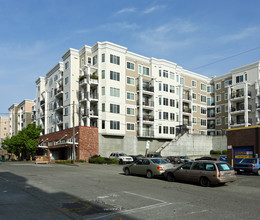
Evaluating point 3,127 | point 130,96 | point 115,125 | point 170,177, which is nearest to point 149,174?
point 170,177

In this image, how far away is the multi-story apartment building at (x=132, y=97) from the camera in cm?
4997

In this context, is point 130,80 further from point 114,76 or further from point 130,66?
point 114,76

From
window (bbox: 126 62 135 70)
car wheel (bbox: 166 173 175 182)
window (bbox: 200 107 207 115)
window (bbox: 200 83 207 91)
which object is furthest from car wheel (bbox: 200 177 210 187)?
window (bbox: 200 83 207 91)

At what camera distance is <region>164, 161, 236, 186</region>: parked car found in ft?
53.3

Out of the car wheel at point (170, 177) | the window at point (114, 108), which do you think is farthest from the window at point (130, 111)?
the car wheel at point (170, 177)

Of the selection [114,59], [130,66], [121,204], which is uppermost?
[114,59]

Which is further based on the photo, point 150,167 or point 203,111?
point 203,111

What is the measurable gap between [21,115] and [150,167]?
82347mm

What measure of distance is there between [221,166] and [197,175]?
4.85 ft

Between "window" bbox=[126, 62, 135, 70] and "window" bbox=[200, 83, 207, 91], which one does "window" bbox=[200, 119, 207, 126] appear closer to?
"window" bbox=[200, 83, 207, 91]

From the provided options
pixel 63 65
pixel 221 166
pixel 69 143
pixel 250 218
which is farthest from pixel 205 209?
pixel 63 65

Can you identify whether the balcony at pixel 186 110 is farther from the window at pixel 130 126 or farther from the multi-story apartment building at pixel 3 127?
the multi-story apartment building at pixel 3 127

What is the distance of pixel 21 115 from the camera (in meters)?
94.3

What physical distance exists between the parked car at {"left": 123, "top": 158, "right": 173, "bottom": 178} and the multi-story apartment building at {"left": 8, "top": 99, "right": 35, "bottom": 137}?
68.7 metres
